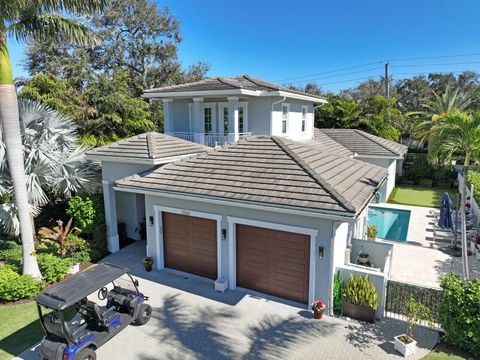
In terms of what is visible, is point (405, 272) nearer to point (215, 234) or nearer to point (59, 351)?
point (215, 234)

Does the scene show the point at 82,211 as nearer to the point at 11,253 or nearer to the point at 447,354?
the point at 11,253

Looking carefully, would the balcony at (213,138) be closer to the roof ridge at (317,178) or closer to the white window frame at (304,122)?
the roof ridge at (317,178)

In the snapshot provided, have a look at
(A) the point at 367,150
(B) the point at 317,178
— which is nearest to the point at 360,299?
(B) the point at 317,178

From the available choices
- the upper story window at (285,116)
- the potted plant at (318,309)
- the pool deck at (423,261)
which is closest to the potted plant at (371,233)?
the pool deck at (423,261)

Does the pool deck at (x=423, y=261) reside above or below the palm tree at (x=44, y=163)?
below

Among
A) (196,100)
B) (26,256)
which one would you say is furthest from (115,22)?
(26,256)

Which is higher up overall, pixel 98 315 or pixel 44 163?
pixel 44 163

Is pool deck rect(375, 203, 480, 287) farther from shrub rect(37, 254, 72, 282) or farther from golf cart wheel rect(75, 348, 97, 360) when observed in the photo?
shrub rect(37, 254, 72, 282)

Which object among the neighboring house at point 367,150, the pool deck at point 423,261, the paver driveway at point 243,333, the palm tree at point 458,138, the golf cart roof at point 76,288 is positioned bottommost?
the pool deck at point 423,261
